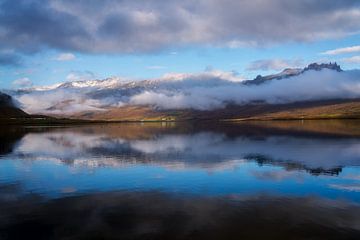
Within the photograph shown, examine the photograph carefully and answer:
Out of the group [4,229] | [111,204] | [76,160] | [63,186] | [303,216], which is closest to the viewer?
[4,229]

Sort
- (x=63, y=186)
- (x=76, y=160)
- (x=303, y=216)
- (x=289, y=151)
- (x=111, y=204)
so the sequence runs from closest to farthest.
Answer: (x=303, y=216)
(x=111, y=204)
(x=63, y=186)
(x=76, y=160)
(x=289, y=151)

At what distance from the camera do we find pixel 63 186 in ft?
134

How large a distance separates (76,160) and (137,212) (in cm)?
3545

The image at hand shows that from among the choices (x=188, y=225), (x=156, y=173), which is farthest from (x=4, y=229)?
(x=156, y=173)

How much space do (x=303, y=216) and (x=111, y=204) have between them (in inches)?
578

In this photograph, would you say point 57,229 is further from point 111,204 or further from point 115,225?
point 111,204

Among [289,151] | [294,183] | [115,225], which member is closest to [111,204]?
[115,225]

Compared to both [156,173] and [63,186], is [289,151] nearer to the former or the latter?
[156,173]

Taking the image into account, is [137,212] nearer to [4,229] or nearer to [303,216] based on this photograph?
[4,229]

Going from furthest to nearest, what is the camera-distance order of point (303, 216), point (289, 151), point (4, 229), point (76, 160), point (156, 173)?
point (289, 151) < point (76, 160) < point (156, 173) < point (303, 216) < point (4, 229)

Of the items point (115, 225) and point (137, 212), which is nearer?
point (115, 225)

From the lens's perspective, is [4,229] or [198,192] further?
[198,192]

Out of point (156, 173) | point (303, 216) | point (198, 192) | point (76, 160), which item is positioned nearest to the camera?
point (303, 216)

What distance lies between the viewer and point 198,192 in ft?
122
